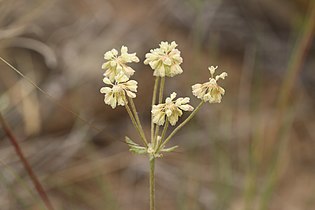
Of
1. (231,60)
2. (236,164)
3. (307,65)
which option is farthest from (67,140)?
(307,65)

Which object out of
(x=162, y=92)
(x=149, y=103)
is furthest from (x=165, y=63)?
(x=149, y=103)

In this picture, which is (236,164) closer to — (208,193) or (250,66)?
(208,193)

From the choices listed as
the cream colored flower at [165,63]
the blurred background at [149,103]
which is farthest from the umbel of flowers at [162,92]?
the blurred background at [149,103]

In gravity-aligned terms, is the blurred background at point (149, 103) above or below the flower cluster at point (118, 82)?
above

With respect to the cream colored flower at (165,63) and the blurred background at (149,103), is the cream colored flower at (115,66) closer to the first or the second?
the cream colored flower at (165,63)

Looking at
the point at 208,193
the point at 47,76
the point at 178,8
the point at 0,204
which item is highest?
the point at 178,8

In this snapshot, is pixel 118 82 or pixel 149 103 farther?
pixel 149 103

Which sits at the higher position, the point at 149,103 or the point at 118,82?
the point at 149,103

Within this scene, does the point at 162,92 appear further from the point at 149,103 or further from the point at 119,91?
the point at 149,103
